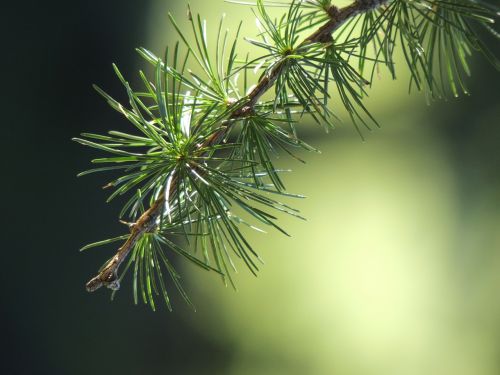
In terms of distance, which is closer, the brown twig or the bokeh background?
the brown twig

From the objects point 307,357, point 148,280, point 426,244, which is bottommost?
point 307,357

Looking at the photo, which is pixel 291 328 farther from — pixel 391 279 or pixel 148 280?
pixel 148 280

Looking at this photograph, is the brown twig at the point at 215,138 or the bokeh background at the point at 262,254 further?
the bokeh background at the point at 262,254

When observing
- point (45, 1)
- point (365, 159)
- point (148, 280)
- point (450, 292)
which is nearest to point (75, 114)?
point (45, 1)
